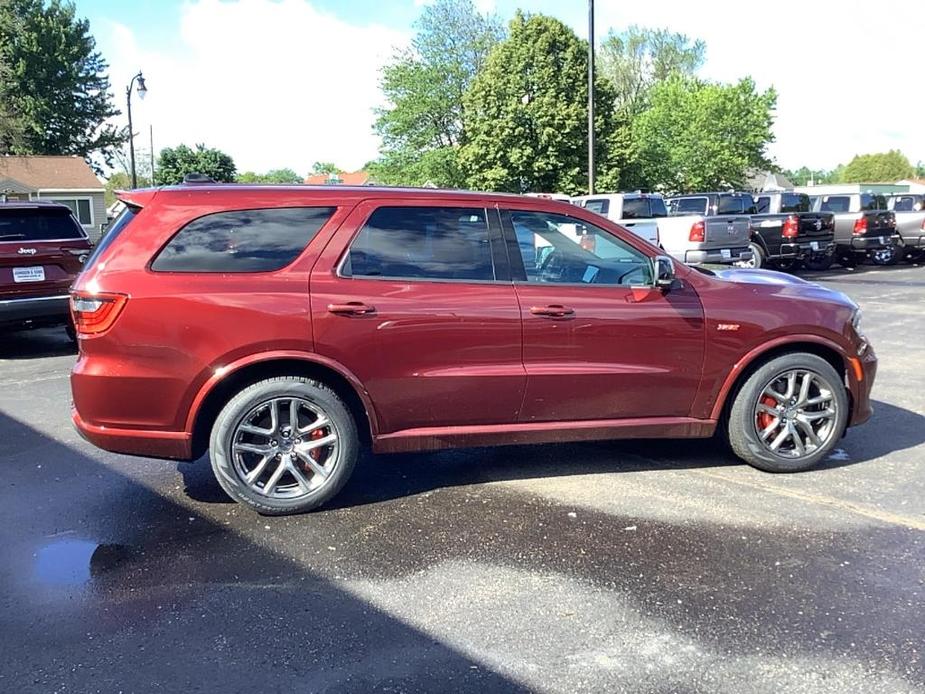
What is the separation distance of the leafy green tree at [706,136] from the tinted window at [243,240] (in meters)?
35.8

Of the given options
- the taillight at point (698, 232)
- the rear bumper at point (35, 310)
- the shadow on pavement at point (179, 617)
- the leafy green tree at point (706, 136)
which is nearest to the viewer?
the shadow on pavement at point (179, 617)

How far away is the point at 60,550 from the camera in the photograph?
13.0 feet

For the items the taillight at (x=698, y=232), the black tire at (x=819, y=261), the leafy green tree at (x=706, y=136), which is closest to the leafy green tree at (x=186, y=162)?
the leafy green tree at (x=706, y=136)

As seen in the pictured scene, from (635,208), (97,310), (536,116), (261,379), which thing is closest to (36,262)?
(97,310)

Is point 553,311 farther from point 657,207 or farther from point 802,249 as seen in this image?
point 802,249

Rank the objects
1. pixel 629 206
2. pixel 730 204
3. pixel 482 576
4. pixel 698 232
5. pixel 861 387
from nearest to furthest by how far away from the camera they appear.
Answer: pixel 482 576, pixel 861 387, pixel 698 232, pixel 629 206, pixel 730 204

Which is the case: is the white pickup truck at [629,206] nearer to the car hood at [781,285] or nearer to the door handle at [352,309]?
the car hood at [781,285]

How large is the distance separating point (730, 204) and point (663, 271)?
49.1 ft

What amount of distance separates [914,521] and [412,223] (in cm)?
313

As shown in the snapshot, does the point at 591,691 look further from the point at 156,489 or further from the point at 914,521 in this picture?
the point at 156,489

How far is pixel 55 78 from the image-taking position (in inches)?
1855

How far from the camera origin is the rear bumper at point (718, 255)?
599 inches

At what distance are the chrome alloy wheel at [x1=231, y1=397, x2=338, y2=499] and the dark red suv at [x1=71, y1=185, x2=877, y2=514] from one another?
0.01m

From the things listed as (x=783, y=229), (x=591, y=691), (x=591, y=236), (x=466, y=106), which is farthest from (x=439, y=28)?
(x=591, y=691)
